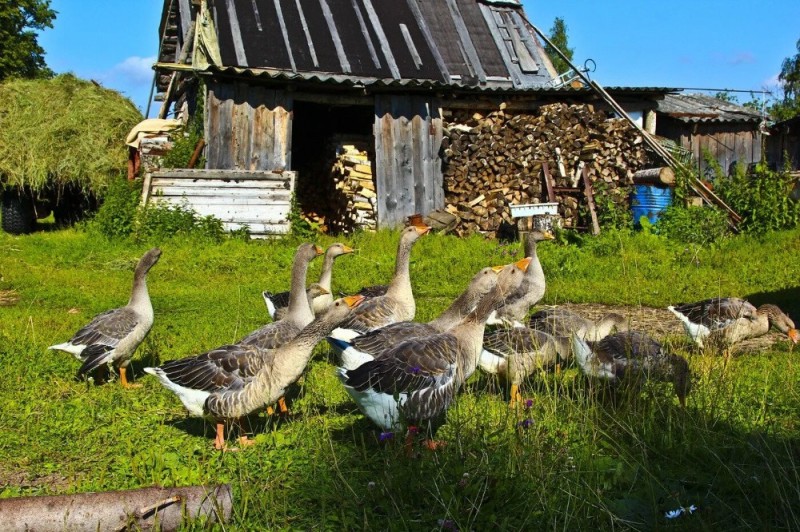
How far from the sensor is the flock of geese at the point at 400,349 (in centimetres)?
592

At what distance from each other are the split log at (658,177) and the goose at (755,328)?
9.32 m

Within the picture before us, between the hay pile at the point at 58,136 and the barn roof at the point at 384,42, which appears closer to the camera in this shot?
the barn roof at the point at 384,42

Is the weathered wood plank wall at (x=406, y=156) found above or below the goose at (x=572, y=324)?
above

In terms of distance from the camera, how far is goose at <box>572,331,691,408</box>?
21.6ft

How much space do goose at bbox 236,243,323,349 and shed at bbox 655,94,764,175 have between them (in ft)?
82.5

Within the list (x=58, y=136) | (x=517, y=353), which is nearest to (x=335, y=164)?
(x=58, y=136)

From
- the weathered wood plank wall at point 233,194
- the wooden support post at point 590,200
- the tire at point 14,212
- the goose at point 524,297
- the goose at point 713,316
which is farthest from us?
the tire at point 14,212

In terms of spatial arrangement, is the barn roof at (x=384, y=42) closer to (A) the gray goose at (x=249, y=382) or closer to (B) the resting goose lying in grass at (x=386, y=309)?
(B) the resting goose lying in grass at (x=386, y=309)

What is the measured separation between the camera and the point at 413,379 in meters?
5.83

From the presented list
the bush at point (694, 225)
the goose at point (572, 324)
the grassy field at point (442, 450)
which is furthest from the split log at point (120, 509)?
the bush at point (694, 225)

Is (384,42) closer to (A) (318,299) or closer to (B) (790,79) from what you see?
(A) (318,299)

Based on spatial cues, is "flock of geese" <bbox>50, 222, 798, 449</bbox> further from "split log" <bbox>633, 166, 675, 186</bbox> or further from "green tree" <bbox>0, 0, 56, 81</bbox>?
"green tree" <bbox>0, 0, 56, 81</bbox>

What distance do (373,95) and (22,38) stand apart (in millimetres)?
26524

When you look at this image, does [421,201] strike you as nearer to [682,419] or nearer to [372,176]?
[372,176]
